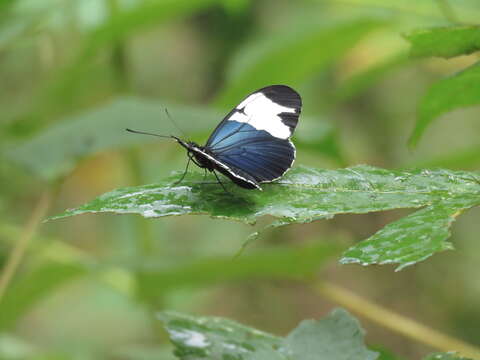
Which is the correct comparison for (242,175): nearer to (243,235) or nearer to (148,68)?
(243,235)

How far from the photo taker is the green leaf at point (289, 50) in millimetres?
1829

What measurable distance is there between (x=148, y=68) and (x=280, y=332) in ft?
7.23

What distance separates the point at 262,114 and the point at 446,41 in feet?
0.93

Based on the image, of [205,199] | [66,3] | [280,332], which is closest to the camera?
[205,199]

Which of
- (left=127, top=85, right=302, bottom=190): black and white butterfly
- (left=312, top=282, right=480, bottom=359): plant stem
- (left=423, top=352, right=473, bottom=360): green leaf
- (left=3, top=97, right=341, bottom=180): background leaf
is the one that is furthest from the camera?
(left=3, top=97, right=341, bottom=180): background leaf

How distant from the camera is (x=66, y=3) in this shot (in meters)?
1.85

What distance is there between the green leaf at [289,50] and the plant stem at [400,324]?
58 cm

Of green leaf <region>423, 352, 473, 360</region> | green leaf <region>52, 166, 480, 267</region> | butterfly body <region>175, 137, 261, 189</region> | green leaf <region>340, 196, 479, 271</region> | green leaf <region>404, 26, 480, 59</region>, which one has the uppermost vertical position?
green leaf <region>404, 26, 480, 59</region>

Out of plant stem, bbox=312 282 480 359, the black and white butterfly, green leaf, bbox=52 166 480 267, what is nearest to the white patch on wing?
the black and white butterfly

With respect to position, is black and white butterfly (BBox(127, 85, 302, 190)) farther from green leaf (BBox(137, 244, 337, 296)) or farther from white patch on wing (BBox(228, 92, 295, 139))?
green leaf (BBox(137, 244, 337, 296))

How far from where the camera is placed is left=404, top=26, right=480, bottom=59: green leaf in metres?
0.76

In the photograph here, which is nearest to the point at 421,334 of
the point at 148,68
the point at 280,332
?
the point at 280,332

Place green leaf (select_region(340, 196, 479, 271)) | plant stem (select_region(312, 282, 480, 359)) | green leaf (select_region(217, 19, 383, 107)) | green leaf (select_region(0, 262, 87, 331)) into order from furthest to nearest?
green leaf (select_region(217, 19, 383, 107))
green leaf (select_region(0, 262, 87, 331))
plant stem (select_region(312, 282, 480, 359))
green leaf (select_region(340, 196, 479, 271))

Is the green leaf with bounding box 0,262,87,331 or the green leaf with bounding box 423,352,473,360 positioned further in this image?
the green leaf with bounding box 0,262,87,331
